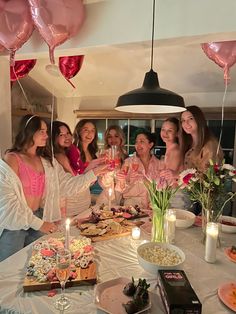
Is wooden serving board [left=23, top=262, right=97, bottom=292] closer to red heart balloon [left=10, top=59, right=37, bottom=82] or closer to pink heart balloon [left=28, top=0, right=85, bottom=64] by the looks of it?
pink heart balloon [left=28, top=0, right=85, bottom=64]

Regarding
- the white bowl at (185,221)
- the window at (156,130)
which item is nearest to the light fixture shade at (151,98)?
the white bowl at (185,221)

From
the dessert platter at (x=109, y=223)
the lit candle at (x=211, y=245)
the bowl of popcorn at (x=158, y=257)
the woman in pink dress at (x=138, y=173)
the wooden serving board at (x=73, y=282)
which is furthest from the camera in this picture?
the woman in pink dress at (x=138, y=173)

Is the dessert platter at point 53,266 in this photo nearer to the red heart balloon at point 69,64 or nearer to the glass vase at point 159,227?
the glass vase at point 159,227

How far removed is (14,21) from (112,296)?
1521mm

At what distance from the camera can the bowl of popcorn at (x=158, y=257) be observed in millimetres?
1071

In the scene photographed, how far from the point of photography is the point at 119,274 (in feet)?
3.57

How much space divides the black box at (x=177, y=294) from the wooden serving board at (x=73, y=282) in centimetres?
28

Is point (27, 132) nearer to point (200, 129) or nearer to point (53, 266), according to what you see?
point (53, 266)

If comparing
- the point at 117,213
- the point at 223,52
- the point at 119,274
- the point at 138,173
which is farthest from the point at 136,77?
the point at 119,274

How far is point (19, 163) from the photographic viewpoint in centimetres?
165

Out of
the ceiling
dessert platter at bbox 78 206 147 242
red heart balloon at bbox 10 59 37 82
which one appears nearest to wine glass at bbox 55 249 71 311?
dessert platter at bbox 78 206 147 242

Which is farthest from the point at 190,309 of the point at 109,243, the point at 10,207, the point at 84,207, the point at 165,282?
the point at 84,207

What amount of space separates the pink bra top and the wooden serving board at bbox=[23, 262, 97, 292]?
804 mm

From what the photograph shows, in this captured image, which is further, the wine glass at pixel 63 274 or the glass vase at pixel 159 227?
the glass vase at pixel 159 227
